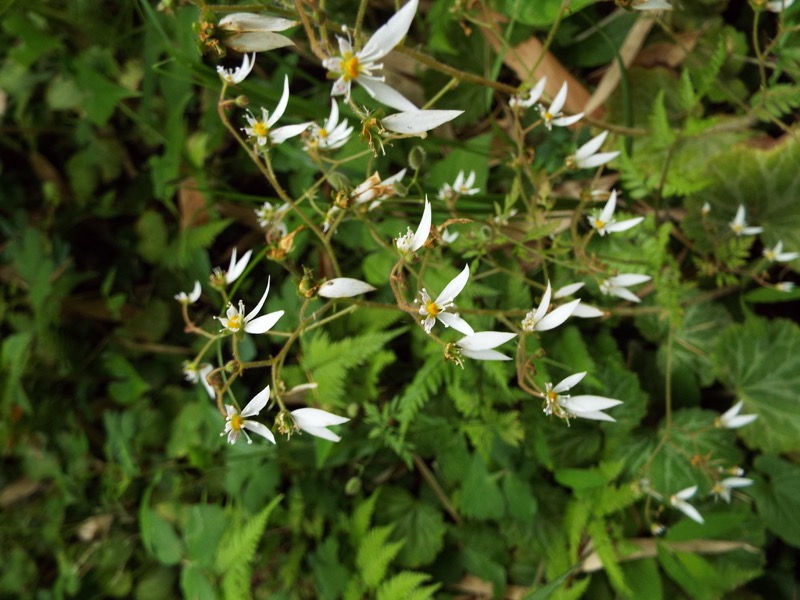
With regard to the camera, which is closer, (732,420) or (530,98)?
(530,98)

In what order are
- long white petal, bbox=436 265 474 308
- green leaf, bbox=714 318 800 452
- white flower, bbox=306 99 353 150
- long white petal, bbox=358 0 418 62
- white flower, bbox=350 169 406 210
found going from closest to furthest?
long white petal, bbox=358 0 418 62 < long white petal, bbox=436 265 474 308 < white flower, bbox=350 169 406 210 < white flower, bbox=306 99 353 150 < green leaf, bbox=714 318 800 452

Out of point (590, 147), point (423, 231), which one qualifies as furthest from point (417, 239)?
point (590, 147)

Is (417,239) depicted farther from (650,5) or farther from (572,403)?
(650,5)

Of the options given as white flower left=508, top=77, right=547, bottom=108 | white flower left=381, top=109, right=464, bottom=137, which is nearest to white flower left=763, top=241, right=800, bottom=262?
white flower left=508, top=77, right=547, bottom=108

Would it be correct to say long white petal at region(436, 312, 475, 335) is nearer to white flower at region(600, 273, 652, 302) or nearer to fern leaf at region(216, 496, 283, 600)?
white flower at region(600, 273, 652, 302)

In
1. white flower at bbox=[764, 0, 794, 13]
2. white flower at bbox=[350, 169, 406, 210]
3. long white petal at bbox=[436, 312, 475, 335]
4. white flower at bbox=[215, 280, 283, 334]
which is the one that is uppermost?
white flower at bbox=[764, 0, 794, 13]

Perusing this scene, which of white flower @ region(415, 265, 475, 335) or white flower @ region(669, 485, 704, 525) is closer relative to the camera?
white flower @ region(415, 265, 475, 335)

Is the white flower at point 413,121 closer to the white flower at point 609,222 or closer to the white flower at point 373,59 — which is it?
the white flower at point 373,59
